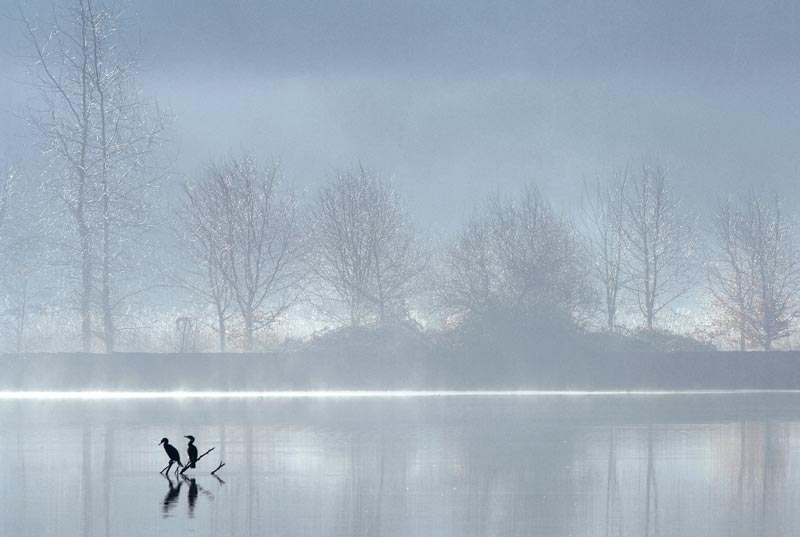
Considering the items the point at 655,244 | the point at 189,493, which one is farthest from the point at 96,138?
the point at 189,493

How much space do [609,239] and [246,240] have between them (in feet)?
56.3

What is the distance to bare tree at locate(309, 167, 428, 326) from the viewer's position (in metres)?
45.9

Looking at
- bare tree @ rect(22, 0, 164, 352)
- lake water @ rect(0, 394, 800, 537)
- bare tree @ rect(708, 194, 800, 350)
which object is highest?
bare tree @ rect(22, 0, 164, 352)

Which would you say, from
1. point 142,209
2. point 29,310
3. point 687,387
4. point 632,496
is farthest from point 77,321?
point 632,496

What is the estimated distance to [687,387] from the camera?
122 feet

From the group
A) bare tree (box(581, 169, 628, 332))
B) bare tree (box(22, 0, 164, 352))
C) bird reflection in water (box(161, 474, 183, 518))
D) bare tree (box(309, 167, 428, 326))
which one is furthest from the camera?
bare tree (box(581, 169, 628, 332))

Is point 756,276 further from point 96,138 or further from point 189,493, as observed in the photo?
point 189,493

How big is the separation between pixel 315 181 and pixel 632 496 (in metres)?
76.2

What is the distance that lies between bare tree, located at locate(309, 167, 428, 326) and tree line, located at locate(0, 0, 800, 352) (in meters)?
0.08

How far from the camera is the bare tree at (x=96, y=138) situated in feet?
139

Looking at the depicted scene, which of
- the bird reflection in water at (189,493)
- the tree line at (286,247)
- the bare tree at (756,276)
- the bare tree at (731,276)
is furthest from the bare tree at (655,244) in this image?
the bird reflection in water at (189,493)

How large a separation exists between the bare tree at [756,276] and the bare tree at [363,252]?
516 inches

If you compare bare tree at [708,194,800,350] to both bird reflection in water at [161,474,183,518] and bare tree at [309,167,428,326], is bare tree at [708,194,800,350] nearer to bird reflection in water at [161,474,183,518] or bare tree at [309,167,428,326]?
bare tree at [309,167,428,326]

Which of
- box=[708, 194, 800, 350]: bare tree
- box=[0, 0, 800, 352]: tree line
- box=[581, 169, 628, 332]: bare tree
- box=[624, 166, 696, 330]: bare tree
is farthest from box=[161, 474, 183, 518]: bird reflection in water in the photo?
box=[624, 166, 696, 330]: bare tree
